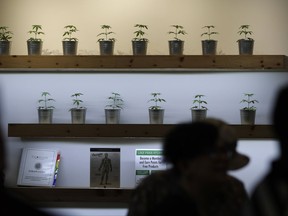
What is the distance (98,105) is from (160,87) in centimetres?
49

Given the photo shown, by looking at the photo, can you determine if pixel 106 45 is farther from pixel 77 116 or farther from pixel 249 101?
pixel 249 101

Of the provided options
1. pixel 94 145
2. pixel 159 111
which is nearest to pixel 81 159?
pixel 94 145

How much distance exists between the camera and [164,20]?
4.30m

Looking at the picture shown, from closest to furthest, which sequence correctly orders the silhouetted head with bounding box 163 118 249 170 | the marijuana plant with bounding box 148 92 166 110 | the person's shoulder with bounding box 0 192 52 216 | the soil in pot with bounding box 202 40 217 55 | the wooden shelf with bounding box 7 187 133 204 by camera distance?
the person's shoulder with bounding box 0 192 52 216, the silhouetted head with bounding box 163 118 249 170, the wooden shelf with bounding box 7 187 133 204, the soil in pot with bounding box 202 40 217 55, the marijuana plant with bounding box 148 92 166 110

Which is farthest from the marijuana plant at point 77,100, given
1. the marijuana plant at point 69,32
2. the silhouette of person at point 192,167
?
the silhouette of person at point 192,167

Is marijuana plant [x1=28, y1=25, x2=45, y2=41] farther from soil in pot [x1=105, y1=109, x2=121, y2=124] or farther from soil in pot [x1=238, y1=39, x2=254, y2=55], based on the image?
soil in pot [x1=238, y1=39, x2=254, y2=55]

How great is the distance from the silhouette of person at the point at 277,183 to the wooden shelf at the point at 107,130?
8.05ft

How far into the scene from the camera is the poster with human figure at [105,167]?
416cm

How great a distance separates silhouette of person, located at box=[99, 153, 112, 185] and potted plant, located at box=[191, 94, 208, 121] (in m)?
0.70

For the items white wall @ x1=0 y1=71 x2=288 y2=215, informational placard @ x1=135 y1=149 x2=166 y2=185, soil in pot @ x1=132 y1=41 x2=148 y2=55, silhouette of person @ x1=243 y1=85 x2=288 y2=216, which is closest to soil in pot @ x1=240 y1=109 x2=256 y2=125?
white wall @ x1=0 y1=71 x2=288 y2=215

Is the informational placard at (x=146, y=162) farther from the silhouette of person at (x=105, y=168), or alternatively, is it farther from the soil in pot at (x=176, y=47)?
the soil in pot at (x=176, y=47)

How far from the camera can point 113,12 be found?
4320 millimetres

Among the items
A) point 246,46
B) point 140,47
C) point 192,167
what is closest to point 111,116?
point 140,47

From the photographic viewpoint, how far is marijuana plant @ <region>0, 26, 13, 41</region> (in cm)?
421
